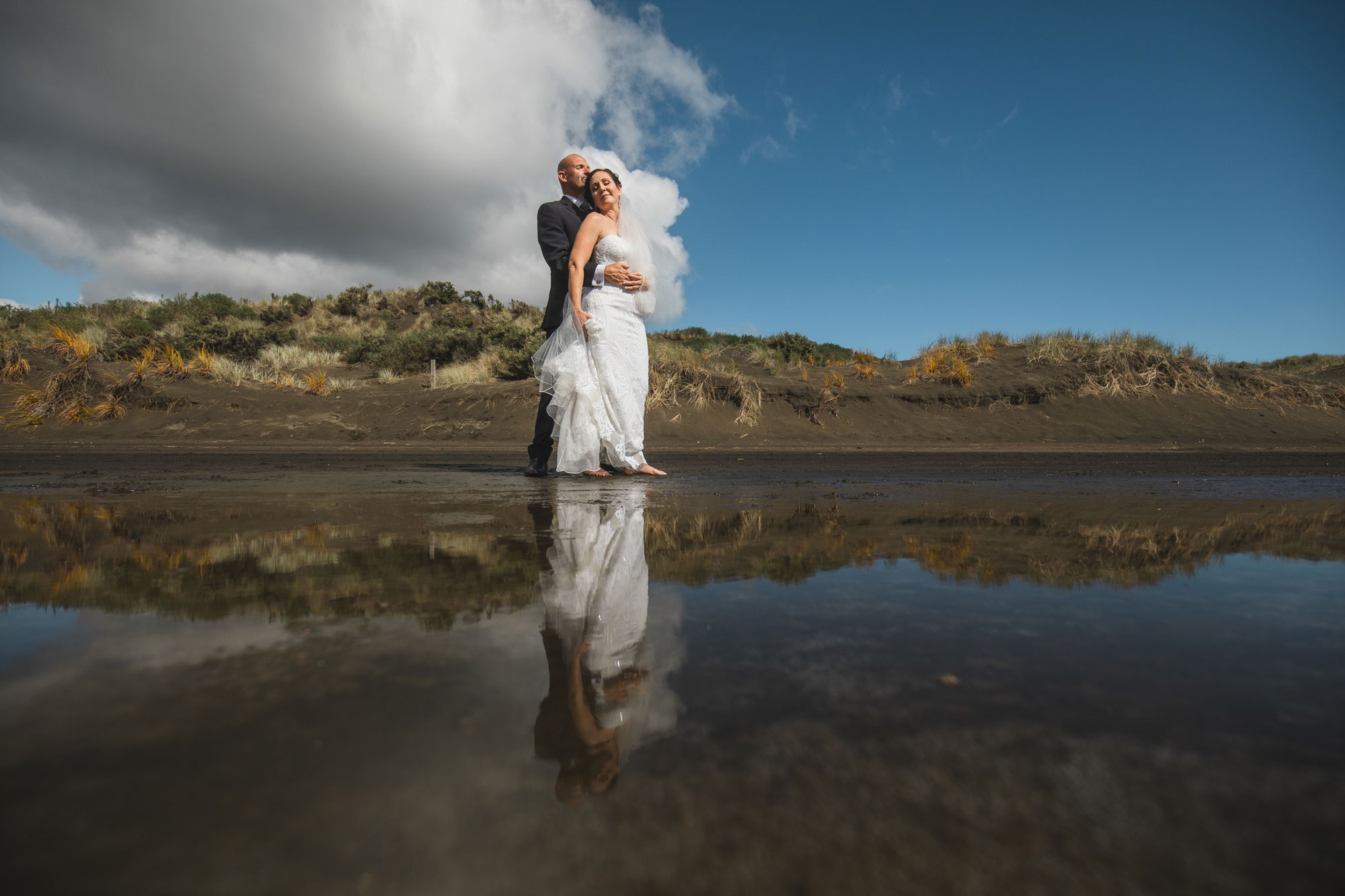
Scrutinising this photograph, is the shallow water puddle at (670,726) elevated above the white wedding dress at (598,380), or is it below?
below

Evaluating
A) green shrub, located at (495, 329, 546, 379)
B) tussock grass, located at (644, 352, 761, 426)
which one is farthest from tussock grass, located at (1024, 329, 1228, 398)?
green shrub, located at (495, 329, 546, 379)

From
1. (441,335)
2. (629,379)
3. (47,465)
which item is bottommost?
(47,465)

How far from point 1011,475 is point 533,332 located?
15.7 meters

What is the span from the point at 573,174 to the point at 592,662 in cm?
516

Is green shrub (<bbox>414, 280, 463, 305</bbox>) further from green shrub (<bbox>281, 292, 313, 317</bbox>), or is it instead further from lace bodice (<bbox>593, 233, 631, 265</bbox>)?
lace bodice (<bbox>593, 233, 631, 265</bbox>)

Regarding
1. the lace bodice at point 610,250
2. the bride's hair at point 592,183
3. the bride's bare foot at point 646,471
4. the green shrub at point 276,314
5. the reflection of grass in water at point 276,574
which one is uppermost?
the green shrub at point 276,314

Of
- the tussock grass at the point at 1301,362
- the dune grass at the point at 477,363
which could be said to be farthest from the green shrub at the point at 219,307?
the tussock grass at the point at 1301,362

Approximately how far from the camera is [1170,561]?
75.6 inches

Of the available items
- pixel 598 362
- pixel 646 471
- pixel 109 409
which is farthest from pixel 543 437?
pixel 109 409

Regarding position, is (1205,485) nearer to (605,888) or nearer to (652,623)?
(652,623)

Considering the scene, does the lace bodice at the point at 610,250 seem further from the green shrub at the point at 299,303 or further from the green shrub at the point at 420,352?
the green shrub at the point at 299,303

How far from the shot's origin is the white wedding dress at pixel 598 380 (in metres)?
5.13

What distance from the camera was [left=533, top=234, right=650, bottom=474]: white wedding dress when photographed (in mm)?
5133

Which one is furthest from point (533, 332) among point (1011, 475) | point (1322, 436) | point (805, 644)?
point (805, 644)
